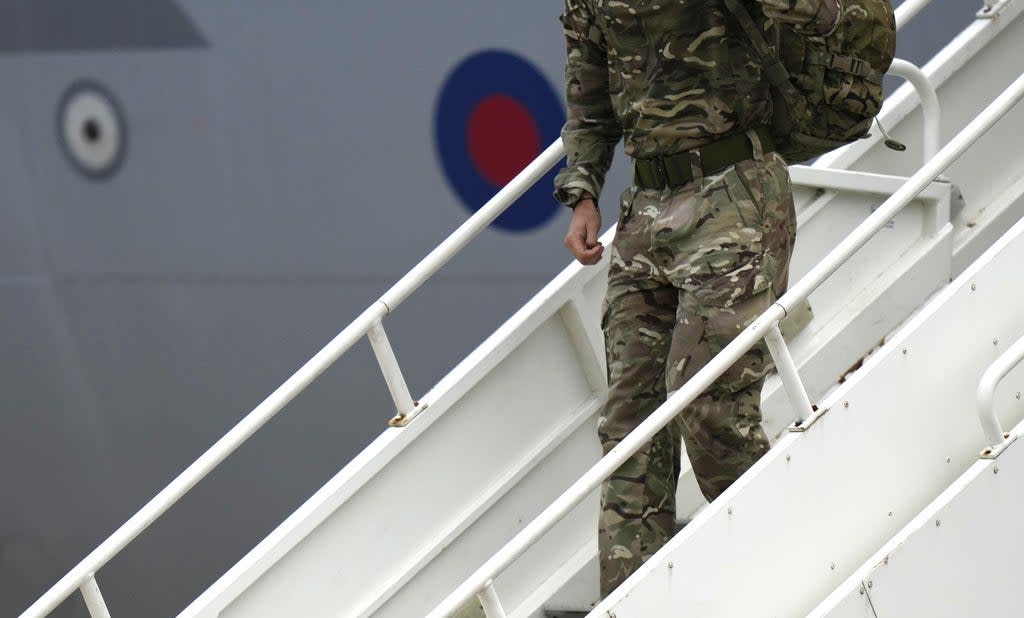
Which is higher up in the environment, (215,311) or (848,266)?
(215,311)

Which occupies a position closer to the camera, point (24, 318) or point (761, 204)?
point (761, 204)

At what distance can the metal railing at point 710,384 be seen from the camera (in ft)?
6.63

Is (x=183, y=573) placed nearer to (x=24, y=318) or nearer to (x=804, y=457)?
(x=24, y=318)

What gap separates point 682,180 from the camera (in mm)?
2371

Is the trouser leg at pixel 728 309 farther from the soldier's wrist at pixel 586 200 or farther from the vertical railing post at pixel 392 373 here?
the vertical railing post at pixel 392 373

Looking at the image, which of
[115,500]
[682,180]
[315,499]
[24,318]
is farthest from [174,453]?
[682,180]

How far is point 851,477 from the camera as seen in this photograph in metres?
2.24

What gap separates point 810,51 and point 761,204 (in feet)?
0.80

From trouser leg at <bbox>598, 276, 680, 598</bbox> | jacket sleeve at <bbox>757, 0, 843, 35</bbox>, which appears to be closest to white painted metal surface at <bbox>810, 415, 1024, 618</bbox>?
trouser leg at <bbox>598, 276, 680, 598</bbox>

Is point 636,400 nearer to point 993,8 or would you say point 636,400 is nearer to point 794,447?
point 794,447

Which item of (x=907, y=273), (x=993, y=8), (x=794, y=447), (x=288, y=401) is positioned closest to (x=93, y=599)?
(x=288, y=401)

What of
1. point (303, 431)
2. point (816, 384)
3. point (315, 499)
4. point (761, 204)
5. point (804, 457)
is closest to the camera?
point (804, 457)

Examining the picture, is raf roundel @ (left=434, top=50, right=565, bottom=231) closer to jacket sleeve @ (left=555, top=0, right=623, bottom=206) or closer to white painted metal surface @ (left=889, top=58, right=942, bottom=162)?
white painted metal surface @ (left=889, top=58, right=942, bottom=162)

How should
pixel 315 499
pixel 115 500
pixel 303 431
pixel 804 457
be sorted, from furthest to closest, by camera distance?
pixel 115 500, pixel 303 431, pixel 315 499, pixel 804 457
